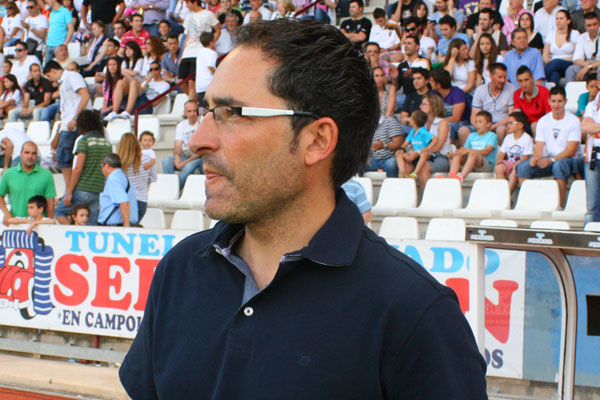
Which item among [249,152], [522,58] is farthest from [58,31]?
[249,152]

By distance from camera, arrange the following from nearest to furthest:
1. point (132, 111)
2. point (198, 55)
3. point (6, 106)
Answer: point (198, 55), point (132, 111), point (6, 106)

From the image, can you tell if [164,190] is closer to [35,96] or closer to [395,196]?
[395,196]

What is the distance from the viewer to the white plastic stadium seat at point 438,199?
30.0 ft

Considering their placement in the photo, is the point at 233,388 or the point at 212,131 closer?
the point at 233,388

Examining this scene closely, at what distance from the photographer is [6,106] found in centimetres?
1460

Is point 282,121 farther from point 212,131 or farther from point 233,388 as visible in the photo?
point 233,388

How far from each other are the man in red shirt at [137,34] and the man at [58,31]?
80.2 inches

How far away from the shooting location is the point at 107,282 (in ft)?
24.2

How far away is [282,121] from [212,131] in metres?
0.15

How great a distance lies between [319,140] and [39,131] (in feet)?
40.5

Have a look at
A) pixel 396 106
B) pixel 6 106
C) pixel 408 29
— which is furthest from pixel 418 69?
pixel 6 106

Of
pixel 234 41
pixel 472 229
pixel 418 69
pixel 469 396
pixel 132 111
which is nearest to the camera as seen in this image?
pixel 469 396

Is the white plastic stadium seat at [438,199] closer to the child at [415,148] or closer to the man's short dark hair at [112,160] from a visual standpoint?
the child at [415,148]

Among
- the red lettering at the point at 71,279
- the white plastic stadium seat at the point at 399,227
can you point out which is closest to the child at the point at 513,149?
the white plastic stadium seat at the point at 399,227
